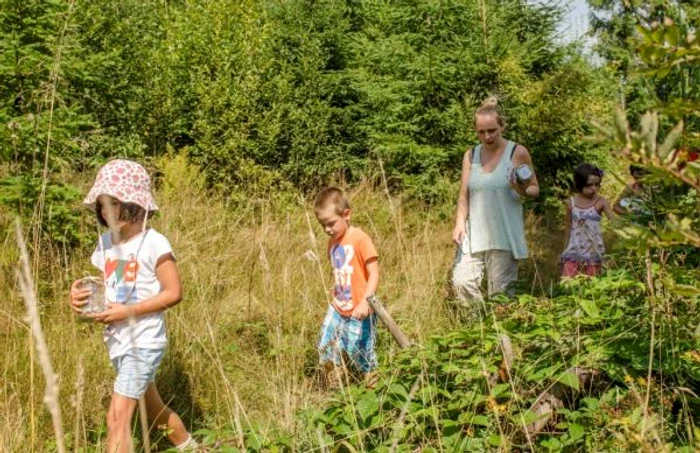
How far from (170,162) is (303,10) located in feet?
12.3

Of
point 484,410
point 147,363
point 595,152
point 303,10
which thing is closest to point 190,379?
point 147,363

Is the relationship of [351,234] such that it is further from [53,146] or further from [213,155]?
[213,155]

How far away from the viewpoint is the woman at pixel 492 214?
4.76 m

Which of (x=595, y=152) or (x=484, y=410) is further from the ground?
(x=595, y=152)

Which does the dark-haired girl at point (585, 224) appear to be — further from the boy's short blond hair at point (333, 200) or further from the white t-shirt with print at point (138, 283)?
the white t-shirt with print at point (138, 283)

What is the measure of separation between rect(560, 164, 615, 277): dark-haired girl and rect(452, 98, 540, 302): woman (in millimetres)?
912

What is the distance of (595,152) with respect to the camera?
30.9 feet

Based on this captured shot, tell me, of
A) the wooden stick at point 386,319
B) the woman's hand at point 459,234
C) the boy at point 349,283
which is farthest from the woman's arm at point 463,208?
the wooden stick at point 386,319

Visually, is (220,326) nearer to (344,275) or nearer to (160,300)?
(344,275)

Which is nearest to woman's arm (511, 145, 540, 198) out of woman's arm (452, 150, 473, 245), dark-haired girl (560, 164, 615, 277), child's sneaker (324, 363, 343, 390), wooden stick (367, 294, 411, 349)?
woman's arm (452, 150, 473, 245)

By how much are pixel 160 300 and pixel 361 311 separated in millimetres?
1305

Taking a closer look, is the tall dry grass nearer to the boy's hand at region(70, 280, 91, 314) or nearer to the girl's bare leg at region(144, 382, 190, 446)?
the girl's bare leg at region(144, 382, 190, 446)

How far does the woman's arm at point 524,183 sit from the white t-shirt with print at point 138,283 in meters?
2.36

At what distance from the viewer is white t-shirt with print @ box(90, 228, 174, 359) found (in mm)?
3162
